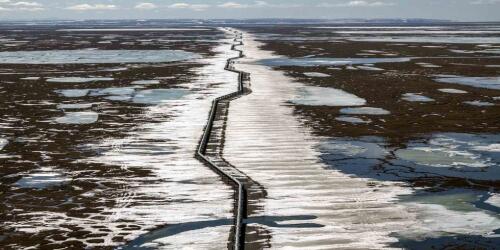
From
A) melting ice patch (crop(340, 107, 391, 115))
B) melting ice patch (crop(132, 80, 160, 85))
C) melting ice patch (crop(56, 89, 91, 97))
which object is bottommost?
melting ice patch (crop(132, 80, 160, 85))

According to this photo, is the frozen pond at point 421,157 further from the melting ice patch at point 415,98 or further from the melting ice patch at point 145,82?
the melting ice patch at point 145,82

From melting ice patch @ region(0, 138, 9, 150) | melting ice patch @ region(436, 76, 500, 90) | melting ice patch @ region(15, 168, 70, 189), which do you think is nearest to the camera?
melting ice patch @ region(15, 168, 70, 189)

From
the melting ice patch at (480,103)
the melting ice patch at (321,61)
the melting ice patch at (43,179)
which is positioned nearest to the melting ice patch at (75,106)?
the melting ice patch at (43,179)

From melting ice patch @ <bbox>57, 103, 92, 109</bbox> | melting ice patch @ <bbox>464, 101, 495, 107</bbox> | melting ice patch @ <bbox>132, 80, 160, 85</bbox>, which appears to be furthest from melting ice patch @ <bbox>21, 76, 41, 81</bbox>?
melting ice patch @ <bbox>464, 101, 495, 107</bbox>

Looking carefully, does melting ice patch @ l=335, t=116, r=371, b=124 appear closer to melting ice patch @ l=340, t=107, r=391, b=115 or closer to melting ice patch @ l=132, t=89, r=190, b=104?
melting ice patch @ l=340, t=107, r=391, b=115

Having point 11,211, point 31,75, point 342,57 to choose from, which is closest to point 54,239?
point 11,211

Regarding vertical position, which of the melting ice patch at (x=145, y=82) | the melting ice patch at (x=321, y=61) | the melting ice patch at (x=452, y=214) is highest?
the melting ice patch at (x=452, y=214)
